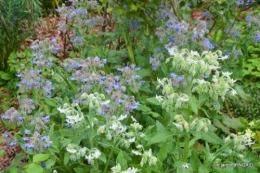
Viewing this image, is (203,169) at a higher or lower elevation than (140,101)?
lower

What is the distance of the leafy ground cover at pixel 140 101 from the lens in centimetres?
236

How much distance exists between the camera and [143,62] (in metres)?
3.71

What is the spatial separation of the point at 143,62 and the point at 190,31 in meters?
0.50

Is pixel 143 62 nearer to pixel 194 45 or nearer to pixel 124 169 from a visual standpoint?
pixel 194 45

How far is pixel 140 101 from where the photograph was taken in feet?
10.8

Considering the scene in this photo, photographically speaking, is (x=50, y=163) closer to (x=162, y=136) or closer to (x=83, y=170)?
(x=83, y=170)

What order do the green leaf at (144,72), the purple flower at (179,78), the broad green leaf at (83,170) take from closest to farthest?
the broad green leaf at (83,170)
the purple flower at (179,78)
the green leaf at (144,72)

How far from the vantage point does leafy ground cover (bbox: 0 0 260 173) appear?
7.75 ft

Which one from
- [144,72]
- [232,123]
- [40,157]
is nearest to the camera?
[40,157]

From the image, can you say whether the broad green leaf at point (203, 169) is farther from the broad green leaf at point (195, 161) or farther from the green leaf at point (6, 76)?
the green leaf at point (6, 76)

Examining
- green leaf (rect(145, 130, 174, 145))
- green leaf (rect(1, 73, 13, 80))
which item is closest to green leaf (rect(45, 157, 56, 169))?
green leaf (rect(145, 130, 174, 145))

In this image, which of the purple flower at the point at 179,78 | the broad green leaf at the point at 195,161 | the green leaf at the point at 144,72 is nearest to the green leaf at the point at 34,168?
the broad green leaf at the point at 195,161

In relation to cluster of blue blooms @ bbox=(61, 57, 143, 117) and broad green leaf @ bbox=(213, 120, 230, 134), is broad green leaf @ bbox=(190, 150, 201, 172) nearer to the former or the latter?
cluster of blue blooms @ bbox=(61, 57, 143, 117)

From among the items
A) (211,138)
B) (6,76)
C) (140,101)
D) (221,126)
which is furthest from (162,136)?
(6,76)
